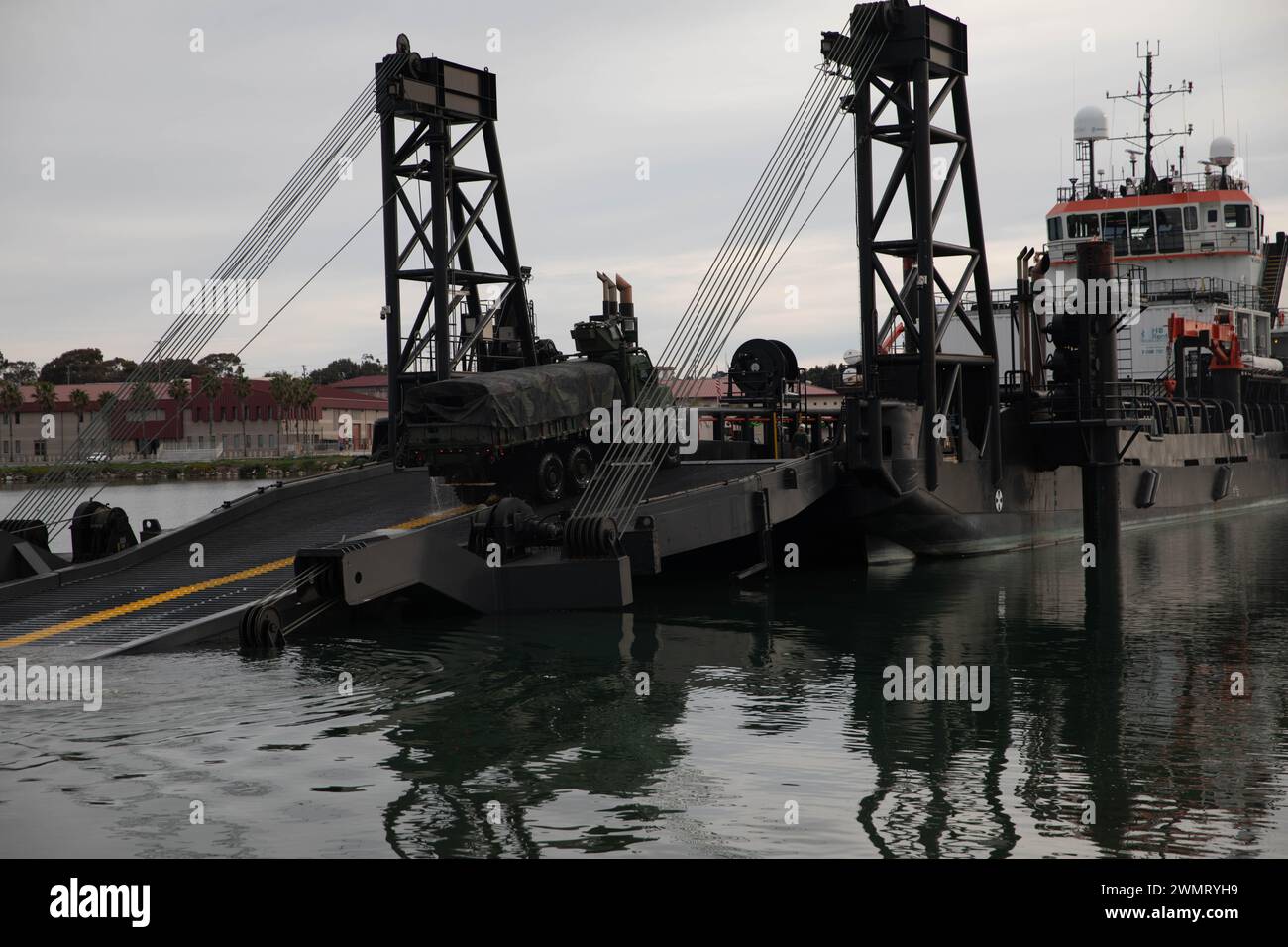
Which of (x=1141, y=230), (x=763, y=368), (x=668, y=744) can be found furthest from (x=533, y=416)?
(x=1141, y=230)

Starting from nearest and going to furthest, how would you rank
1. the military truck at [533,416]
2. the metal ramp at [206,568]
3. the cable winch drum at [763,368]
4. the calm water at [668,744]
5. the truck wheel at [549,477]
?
1. the calm water at [668,744]
2. the metal ramp at [206,568]
3. the military truck at [533,416]
4. the truck wheel at [549,477]
5. the cable winch drum at [763,368]

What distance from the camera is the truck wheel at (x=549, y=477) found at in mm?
22109

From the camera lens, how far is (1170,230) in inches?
1684

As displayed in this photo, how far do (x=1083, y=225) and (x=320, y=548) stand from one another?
33251mm

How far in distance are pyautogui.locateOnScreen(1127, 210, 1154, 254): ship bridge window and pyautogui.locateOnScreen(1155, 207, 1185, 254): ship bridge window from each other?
241 mm

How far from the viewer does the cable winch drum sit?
89.4ft

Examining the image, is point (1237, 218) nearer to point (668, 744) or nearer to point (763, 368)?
point (763, 368)

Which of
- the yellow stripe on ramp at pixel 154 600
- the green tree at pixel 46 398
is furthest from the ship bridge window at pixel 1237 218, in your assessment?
the green tree at pixel 46 398

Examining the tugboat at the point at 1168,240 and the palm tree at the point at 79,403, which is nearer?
the tugboat at the point at 1168,240

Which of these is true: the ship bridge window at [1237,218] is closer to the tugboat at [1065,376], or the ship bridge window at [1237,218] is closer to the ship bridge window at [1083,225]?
the tugboat at [1065,376]

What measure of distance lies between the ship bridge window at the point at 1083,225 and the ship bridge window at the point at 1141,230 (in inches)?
43.9

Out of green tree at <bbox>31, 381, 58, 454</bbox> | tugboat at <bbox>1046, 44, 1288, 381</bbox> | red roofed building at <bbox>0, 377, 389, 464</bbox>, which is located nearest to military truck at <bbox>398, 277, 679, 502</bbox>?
tugboat at <bbox>1046, 44, 1288, 381</bbox>
